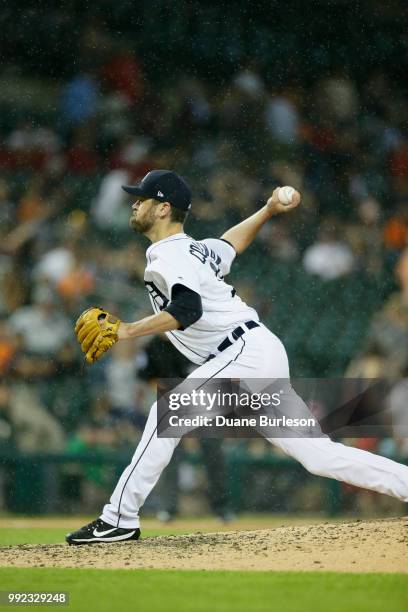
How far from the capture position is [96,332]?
311cm

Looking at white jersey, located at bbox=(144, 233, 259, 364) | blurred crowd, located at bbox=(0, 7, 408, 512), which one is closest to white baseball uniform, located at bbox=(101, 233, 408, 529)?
white jersey, located at bbox=(144, 233, 259, 364)

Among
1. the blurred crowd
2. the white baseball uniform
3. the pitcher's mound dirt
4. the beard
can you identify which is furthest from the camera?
the blurred crowd

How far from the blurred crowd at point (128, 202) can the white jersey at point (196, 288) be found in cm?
184

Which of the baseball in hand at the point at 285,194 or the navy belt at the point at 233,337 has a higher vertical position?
the baseball in hand at the point at 285,194

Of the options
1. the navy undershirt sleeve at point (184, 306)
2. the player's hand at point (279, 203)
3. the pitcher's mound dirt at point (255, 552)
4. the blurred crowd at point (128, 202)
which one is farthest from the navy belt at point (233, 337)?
the blurred crowd at point (128, 202)

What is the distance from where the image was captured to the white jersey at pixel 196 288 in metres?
3.14

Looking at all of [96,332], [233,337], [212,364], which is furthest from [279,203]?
[96,332]

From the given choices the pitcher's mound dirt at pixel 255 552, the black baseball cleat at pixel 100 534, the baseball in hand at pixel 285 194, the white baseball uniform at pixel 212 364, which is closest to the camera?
the pitcher's mound dirt at pixel 255 552

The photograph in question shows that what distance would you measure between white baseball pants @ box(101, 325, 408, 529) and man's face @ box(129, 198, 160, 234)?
50cm

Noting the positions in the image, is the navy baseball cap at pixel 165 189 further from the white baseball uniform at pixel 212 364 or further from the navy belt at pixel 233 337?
the navy belt at pixel 233 337

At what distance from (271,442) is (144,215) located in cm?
88

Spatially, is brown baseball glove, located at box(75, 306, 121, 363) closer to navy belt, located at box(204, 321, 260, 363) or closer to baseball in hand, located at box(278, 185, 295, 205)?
navy belt, located at box(204, 321, 260, 363)

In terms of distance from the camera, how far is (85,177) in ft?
21.8

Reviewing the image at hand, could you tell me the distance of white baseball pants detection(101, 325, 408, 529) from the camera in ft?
9.98
